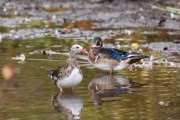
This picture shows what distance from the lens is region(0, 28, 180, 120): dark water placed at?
9.42 meters

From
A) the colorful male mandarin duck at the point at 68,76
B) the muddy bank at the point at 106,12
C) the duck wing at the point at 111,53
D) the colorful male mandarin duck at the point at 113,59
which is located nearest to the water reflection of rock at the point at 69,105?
the colorful male mandarin duck at the point at 68,76

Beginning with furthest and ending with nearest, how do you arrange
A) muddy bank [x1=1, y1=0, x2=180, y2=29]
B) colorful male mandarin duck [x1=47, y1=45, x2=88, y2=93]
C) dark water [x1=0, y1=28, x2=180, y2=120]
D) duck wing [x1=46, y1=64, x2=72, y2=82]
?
muddy bank [x1=1, y1=0, x2=180, y2=29], duck wing [x1=46, y1=64, x2=72, y2=82], colorful male mandarin duck [x1=47, y1=45, x2=88, y2=93], dark water [x1=0, y1=28, x2=180, y2=120]

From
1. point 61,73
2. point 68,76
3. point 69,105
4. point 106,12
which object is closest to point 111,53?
point 61,73

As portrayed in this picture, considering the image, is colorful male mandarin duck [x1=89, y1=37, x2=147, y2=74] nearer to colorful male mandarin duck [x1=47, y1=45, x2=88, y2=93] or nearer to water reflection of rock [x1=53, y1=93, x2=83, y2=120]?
colorful male mandarin duck [x1=47, y1=45, x2=88, y2=93]

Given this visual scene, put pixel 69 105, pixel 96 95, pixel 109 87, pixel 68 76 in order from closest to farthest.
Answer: pixel 69 105, pixel 96 95, pixel 68 76, pixel 109 87

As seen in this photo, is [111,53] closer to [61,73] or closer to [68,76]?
[61,73]

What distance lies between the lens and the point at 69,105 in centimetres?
1024

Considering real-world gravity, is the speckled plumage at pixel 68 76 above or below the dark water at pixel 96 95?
above

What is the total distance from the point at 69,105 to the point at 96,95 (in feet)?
2.91

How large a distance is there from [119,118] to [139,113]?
406 millimetres

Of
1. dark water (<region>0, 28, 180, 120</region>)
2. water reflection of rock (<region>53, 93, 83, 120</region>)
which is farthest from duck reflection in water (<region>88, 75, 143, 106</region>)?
water reflection of rock (<region>53, 93, 83, 120</region>)

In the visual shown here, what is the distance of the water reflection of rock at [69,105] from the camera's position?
950cm

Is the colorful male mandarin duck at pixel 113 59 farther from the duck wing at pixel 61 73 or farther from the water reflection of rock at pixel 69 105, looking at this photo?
the water reflection of rock at pixel 69 105

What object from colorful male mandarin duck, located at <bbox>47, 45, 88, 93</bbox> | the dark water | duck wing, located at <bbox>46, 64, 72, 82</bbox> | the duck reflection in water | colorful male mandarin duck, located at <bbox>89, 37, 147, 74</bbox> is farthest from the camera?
colorful male mandarin duck, located at <bbox>89, 37, 147, 74</bbox>
